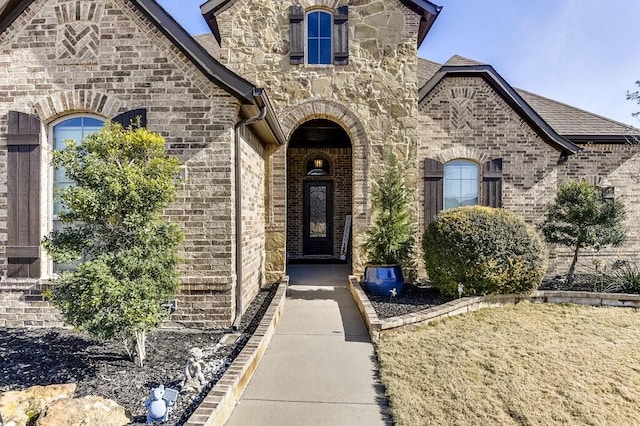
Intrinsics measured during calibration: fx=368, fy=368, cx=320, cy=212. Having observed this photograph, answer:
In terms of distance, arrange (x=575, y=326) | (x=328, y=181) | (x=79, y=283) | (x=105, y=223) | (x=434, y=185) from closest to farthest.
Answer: (x=79, y=283), (x=105, y=223), (x=575, y=326), (x=434, y=185), (x=328, y=181)

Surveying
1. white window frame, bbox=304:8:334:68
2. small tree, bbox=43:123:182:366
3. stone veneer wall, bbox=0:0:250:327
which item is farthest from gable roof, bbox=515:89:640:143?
small tree, bbox=43:123:182:366

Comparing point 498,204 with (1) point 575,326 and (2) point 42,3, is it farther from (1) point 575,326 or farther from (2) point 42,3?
(2) point 42,3

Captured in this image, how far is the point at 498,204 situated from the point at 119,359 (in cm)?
921

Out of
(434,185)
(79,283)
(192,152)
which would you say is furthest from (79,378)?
(434,185)

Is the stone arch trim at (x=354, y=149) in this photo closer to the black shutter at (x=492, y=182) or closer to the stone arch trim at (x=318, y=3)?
the stone arch trim at (x=318, y=3)

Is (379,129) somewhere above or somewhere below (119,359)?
above

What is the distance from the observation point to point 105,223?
164 inches

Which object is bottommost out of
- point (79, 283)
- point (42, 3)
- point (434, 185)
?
point (79, 283)

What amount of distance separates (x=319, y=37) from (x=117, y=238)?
22.8 feet

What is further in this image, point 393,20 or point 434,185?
point 434,185

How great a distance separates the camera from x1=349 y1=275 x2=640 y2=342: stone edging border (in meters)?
5.66

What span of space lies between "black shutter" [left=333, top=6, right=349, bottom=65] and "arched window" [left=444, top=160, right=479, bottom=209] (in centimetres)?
396

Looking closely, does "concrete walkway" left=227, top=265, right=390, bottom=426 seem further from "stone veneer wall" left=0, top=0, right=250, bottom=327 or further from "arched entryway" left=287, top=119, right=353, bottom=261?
"arched entryway" left=287, top=119, right=353, bottom=261

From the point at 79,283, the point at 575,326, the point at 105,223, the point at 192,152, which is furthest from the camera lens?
the point at 575,326
